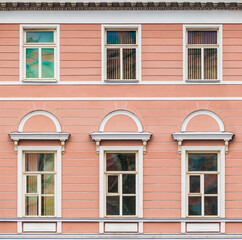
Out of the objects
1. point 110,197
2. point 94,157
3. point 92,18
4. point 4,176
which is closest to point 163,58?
point 92,18

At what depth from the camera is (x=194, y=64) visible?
40.4ft

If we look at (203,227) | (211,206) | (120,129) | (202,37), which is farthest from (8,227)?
(202,37)

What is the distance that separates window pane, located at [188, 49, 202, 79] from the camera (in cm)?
1227

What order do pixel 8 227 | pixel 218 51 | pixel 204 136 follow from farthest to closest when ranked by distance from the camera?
pixel 218 51 < pixel 8 227 < pixel 204 136

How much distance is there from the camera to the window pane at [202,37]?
1230 cm

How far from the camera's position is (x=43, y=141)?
12.0 metres

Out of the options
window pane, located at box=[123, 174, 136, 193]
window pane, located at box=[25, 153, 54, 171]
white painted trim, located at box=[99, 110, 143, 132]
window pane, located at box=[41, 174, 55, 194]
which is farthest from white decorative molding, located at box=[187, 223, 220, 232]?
window pane, located at box=[25, 153, 54, 171]

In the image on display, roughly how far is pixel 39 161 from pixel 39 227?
6.16 feet

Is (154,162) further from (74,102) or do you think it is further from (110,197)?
(74,102)

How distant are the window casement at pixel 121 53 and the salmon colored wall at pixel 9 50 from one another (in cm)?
260

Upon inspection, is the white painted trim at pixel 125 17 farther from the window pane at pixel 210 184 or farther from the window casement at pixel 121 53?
the window pane at pixel 210 184

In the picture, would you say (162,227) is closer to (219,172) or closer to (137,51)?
(219,172)

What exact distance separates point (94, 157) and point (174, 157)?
7.52 feet

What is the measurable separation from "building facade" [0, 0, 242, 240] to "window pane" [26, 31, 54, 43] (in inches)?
6.3
